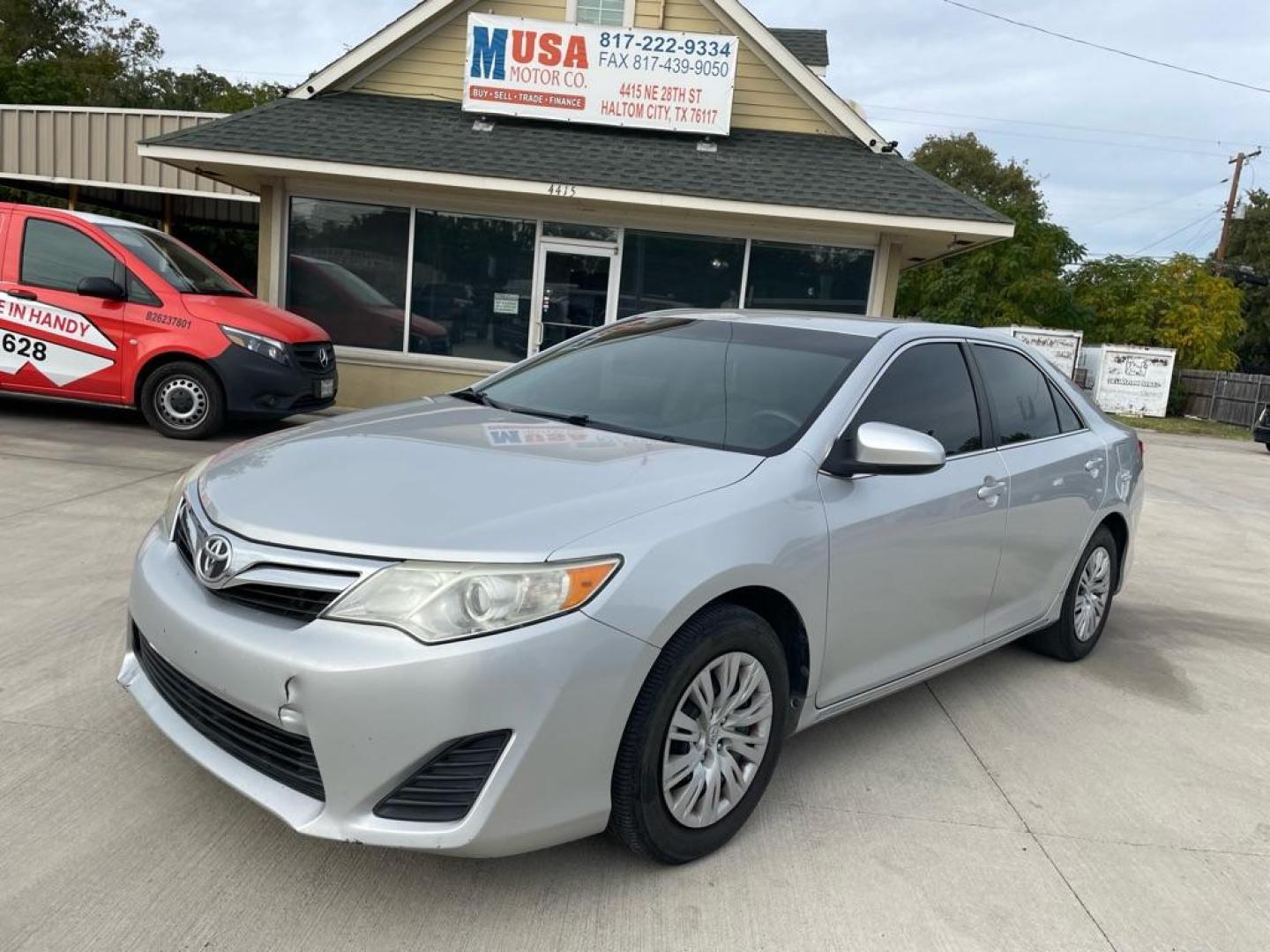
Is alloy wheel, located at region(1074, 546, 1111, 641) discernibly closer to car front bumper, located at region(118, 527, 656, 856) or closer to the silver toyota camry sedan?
the silver toyota camry sedan

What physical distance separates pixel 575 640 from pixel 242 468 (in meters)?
1.28

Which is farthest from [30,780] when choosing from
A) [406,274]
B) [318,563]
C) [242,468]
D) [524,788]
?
[406,274]

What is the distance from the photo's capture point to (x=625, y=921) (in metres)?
2.51

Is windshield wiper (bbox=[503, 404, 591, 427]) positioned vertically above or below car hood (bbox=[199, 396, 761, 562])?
above

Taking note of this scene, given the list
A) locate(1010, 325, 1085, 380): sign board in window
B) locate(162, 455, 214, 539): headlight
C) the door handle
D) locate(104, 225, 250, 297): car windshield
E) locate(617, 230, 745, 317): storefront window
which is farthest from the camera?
locate(1010, 325, 1085, 380): sign board in window

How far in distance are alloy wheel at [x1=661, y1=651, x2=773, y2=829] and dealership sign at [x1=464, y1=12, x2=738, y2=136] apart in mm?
10706

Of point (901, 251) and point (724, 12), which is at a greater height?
point (724, 12)

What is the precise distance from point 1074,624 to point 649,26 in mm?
11069

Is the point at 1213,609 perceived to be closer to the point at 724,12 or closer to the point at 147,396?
the point at 147,396

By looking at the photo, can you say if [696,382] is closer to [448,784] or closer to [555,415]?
[555,415]

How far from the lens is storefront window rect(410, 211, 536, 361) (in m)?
12.3

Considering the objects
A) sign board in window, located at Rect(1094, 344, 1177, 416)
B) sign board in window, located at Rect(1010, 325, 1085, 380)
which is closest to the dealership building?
sign board in window, located at Rect(1010, 325, 1085, 380)

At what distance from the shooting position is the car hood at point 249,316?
8641mm

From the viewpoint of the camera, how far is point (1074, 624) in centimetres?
467
